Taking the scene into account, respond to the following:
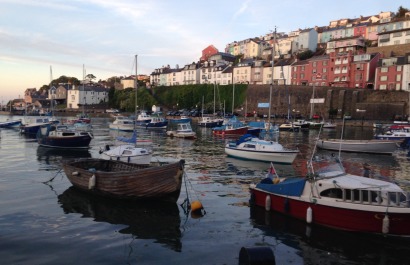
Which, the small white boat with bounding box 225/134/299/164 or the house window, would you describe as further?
the house window

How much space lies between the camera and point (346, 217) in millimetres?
14703

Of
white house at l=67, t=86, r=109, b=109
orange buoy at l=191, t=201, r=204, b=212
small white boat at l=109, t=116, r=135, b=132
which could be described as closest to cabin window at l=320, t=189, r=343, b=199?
orange buoy at l=191, t=201, r=204, b=212

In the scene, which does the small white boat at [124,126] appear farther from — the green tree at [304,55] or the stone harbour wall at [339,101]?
the green tree at [304,55]

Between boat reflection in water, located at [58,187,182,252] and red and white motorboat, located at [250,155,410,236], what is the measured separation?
5.27 meters

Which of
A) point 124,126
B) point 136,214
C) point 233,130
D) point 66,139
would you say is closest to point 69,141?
point 66,139

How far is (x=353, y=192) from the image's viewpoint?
1458 cm

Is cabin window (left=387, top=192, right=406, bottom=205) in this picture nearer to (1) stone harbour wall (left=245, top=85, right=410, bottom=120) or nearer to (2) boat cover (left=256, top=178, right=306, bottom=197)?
(2) boat cover (left=256, top=178, right=306, bottom=197)

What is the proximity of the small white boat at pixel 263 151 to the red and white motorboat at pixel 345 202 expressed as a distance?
47.4 feet

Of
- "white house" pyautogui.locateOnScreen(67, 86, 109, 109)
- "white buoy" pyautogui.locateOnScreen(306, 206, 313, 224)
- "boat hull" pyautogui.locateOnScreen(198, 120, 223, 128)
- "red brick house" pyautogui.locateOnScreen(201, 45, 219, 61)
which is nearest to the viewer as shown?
"white buoy" pyautogui.locateOnScreen(306, 206, 313, 224)

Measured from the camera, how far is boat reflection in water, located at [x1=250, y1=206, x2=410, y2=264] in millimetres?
12820

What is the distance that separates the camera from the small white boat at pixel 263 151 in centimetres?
3139

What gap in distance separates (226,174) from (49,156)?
19.6 meters

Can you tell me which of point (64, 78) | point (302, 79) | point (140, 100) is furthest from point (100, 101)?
point (302, 79)

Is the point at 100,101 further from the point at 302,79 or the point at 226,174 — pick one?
the point at 226,174
